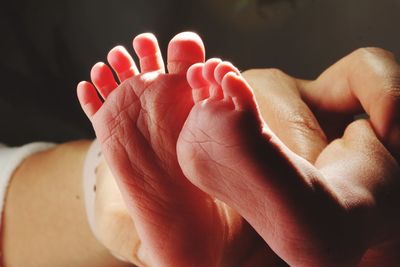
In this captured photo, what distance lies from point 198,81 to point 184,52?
0.20 ft

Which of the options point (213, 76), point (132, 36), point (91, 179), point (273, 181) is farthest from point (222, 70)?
point (132, 36)

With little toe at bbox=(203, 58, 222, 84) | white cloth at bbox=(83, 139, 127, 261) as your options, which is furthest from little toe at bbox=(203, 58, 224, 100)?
white cloth at bbox=(83, 139, 127, 261)

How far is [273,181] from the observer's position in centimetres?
47

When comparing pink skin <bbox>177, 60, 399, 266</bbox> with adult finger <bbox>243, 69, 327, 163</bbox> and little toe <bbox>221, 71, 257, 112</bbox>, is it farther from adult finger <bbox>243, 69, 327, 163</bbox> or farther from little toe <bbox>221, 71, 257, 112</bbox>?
adult finger <bbox>243, 69, 327, 163</bbox>

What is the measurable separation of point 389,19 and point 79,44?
66 cm

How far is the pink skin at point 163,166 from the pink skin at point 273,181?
0.15 feet

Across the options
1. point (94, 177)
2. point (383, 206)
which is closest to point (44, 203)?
point (94, 177)

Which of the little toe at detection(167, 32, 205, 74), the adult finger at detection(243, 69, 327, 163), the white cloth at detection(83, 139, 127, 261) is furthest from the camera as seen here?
the white cloth at detection(83, 139, 127, 261)

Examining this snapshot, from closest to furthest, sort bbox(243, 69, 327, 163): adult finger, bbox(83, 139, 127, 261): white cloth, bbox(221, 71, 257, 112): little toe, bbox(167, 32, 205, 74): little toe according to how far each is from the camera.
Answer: bbox(221, 71, 257, 112): little toe → bbox(167, 32, 205, 74): little toe → bbox(243, 69, 327, 163): adult finger → bbox(83, 139, 127, 261): white cloth

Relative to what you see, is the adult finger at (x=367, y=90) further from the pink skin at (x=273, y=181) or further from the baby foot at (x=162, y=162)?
the baby foot at (x=162, y=162)

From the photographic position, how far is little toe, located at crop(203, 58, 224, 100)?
51cm

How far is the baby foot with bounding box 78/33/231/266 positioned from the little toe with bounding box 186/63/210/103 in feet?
0.13

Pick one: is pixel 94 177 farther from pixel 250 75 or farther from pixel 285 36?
pixel 285 36

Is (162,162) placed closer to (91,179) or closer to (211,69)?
(211,69)
